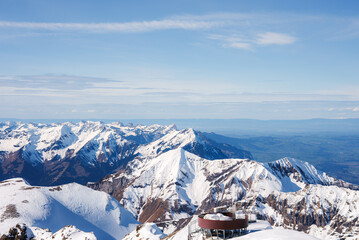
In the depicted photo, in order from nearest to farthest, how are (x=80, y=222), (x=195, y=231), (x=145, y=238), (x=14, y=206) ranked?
(x=195, y=231) → (x=145, y=238) → (x=14, y=206) → (x=80, y=222)

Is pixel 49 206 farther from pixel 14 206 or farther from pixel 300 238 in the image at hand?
pixel 300 238

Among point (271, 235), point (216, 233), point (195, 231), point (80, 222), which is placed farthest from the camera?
point (80, 222)

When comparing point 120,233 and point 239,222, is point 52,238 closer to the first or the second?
point 239,222

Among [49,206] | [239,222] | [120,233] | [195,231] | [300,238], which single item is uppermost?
[300,238]

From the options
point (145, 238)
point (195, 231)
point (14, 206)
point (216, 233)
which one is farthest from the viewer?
point (14, 206)

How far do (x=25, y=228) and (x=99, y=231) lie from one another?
8292 cm

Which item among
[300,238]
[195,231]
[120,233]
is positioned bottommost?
[120,233]

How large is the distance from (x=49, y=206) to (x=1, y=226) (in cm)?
4008

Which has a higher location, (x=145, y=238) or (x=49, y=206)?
(x=145, y=238)

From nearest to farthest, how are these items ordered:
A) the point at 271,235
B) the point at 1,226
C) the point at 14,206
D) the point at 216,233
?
1. the point at 271,235
2. the point at 216,233
3. the point at 1,226
4. the point at 14,206

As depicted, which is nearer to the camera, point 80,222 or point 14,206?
point 14,206

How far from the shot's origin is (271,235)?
5219cm

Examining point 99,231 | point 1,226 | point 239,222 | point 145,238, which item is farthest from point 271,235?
point 99,231

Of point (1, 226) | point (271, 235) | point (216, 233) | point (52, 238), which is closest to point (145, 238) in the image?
point (52, 238)
